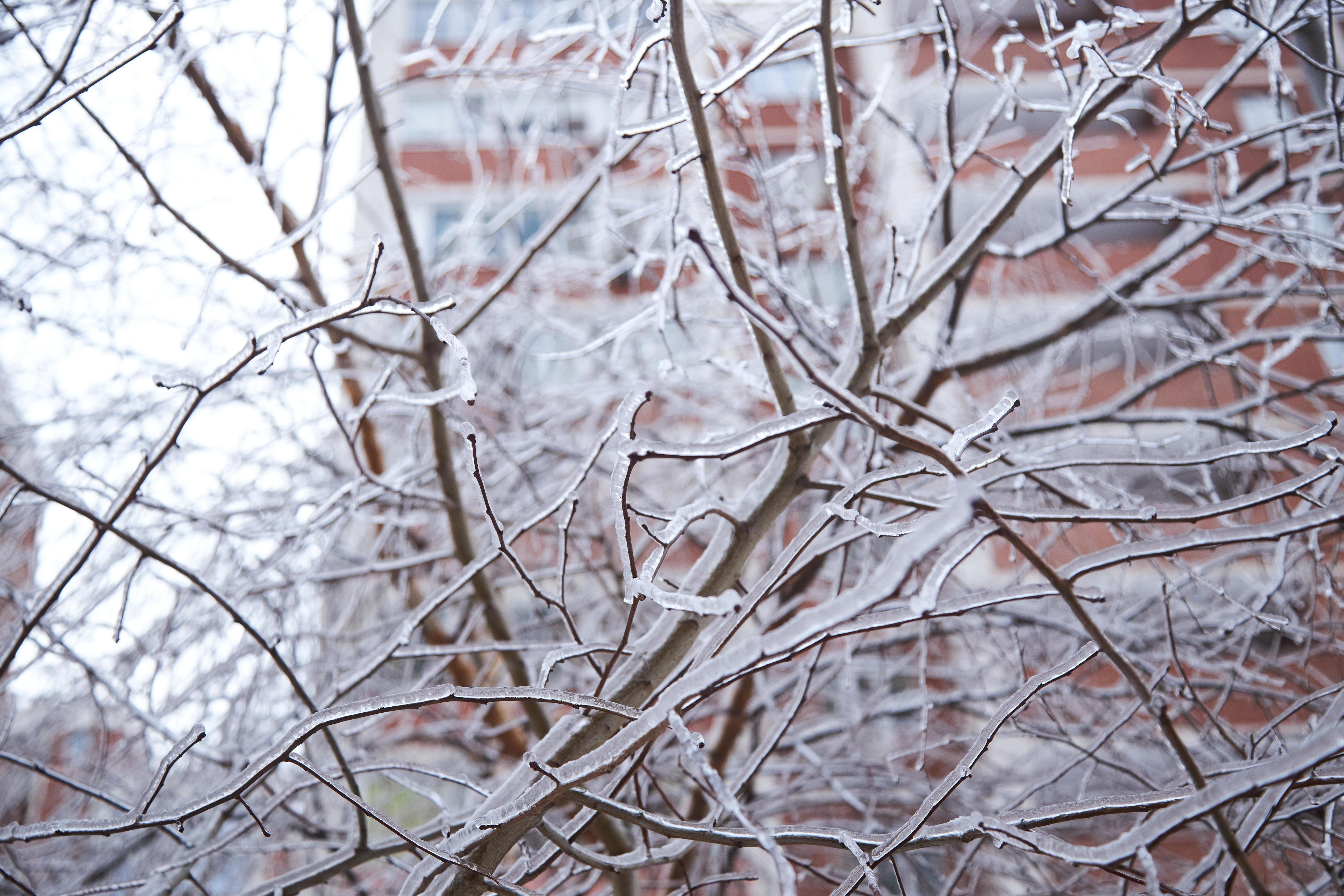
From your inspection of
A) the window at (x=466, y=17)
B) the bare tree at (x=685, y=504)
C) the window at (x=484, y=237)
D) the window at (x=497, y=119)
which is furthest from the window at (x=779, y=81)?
the bare tree at (x=685, y=504)

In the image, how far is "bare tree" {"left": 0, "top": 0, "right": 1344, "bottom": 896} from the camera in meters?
1.03

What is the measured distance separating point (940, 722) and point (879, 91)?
352cm

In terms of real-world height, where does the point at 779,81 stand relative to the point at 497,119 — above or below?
above

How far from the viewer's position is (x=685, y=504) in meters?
2.63

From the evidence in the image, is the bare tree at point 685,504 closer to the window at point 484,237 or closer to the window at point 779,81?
the window at point 484,237

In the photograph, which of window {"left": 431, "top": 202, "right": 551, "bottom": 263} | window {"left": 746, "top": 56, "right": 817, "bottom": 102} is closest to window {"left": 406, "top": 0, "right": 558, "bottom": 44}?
window {"left": 431, "top": 202, "right": 551, "bottom": 263}

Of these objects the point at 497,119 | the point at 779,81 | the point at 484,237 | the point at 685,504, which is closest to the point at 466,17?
the point at 497,119

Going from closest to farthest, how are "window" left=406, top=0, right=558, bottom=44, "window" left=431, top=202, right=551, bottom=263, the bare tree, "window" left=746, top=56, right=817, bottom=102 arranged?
the bare tree
"window" left=406, top=0, right=558, bottom=44
"window" left=431, top=202, right=551, bottom=263
"window" left=746, top=56, right=817, bottom=102

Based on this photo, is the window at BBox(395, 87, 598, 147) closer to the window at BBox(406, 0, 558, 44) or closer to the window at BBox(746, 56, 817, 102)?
the window at BBox(406, 0, 558, 44)

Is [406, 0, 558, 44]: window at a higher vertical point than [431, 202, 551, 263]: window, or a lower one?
higher

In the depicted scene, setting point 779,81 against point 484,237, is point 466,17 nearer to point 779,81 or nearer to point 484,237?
point 484,237

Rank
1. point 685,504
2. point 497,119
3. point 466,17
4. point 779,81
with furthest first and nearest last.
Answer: point 779,81 < point 466,17 < point 497,119 < point 685,504

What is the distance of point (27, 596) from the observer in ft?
5.52

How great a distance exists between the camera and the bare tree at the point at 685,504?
1026mm
